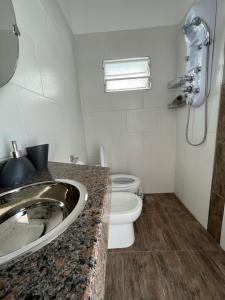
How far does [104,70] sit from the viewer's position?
76.1 inches

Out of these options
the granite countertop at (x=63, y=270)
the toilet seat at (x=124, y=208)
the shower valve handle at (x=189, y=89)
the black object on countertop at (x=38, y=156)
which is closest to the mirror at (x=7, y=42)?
the black object on countertop at (x=38, y=156)

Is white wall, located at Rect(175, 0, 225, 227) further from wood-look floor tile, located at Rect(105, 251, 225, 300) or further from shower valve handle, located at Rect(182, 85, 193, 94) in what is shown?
wood-look floor tile, located at Rect(105, 251, 225, 300)

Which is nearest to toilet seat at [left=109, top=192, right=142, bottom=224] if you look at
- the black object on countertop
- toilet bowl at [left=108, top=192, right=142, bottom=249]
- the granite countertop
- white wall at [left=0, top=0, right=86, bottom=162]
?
toilet bowl at [left=108, top=192, right=142, bottom=249]

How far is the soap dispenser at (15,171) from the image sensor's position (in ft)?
1.68

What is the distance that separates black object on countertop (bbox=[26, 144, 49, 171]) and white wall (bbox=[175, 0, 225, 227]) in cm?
131

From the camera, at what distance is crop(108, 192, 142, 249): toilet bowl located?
1.25 m

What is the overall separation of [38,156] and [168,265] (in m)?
1.24

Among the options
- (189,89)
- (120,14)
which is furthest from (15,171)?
(120,14)

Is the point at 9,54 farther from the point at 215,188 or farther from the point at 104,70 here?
the point at 215,188

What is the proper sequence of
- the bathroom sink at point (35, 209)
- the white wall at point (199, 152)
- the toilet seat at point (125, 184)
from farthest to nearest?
the toilet seat at point (125, 184), the white wall at point (199, 152), the bathroom sink at point (35, 209)

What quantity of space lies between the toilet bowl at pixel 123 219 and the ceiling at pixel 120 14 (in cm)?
195

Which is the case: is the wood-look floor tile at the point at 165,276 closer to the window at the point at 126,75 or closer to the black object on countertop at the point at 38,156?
the black object on countertop at the point at 38,156

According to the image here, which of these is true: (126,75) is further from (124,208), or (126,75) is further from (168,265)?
(168,265)

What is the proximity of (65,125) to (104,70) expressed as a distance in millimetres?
1050
